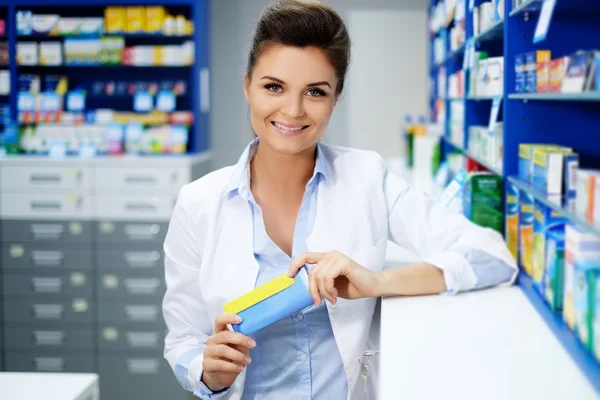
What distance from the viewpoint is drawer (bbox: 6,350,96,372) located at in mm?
4738

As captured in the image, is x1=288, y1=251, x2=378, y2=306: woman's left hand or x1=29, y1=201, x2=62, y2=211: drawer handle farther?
x1=29, y1=201, x2=62, y2=211: drawer handle

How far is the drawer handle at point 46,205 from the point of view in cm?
484

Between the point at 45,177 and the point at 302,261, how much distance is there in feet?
12.2

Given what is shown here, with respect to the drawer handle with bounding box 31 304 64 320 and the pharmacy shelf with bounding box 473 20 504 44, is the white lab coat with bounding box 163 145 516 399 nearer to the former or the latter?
the pharmacy shelf with bounding box 473 20 504 44

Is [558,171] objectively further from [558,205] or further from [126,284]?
[126,284]

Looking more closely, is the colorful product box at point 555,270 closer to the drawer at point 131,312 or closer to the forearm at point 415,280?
the forearm at point 415,280

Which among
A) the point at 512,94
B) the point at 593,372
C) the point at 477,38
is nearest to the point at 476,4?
the point at 477,38

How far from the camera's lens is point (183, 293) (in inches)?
73.1

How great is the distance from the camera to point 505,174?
2316 mm

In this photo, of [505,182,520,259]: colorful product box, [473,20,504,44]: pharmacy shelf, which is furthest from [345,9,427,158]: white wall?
[505,182,520,259]: colorful product box

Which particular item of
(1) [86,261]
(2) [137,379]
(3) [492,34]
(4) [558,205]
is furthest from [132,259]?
(4) [558,205]

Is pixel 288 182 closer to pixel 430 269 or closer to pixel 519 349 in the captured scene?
pixel 430 269

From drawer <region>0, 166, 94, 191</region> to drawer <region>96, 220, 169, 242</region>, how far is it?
0.30m

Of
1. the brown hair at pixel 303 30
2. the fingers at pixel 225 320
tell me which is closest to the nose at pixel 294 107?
the brown hair at pixel 303 30
